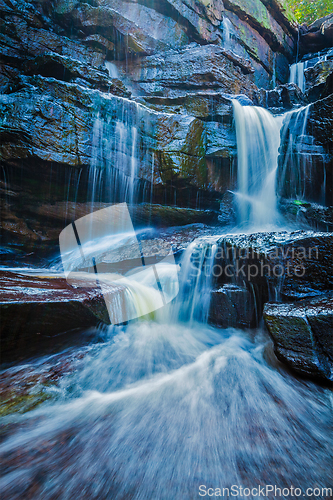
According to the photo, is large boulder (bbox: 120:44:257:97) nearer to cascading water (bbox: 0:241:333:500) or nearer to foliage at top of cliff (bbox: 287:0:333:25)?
cascading water (bbox: 0:241:333:500)

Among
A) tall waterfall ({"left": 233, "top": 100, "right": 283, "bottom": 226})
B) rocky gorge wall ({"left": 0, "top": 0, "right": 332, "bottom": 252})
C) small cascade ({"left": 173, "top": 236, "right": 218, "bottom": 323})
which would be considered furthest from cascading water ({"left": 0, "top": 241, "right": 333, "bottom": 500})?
tall waterfall ({"left": 233, "top": 100, "right": 283, "bottom": 226})

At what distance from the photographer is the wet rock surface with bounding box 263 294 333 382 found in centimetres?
251

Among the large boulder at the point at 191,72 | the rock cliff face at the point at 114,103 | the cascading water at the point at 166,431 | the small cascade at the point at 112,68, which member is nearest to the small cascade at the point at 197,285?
the cascading water at the point at 166,431

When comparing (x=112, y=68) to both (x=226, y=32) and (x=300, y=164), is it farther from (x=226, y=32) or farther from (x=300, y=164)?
(x=300, y=164)

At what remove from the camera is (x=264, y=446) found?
170 centimetres

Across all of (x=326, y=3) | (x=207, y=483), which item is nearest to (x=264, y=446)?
(x=207, y=483)

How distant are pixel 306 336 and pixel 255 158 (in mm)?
7655

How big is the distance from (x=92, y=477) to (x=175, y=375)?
1605 millimetres

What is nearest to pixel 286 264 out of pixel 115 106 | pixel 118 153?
pixel 118 153

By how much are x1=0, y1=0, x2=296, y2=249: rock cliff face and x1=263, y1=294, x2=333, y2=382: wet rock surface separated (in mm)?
6142

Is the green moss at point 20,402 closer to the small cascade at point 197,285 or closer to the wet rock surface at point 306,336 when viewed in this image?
the wet rock surface at point 306,336

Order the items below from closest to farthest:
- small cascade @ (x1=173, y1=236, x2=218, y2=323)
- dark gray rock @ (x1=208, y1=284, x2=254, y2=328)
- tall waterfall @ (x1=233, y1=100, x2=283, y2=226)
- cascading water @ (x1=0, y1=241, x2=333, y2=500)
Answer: cascading water @ (x1=0, y1=241, x2=333, y2=500) < dark gray rock @ (x1=208, y1=284, x2=254, y2=328) < small cascade @ (x1=173, y1=236, x2=218, y2=323) < tall waterfall @ (x1=233, y1=100, x2=283, y2=226)

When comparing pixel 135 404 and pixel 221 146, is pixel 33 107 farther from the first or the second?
pixel 135 404

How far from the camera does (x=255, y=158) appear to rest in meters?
8.58
